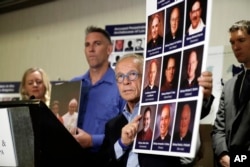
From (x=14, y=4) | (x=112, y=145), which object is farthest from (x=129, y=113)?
(x=14, y=4)

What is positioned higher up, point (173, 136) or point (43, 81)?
point (43, 81)

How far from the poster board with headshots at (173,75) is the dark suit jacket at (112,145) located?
0.13 meters

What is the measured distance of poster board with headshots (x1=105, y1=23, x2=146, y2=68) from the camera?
9.60 feet

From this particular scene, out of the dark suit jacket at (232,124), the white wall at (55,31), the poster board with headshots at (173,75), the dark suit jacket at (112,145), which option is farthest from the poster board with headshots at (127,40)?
the poster board with headshots at (173,75)

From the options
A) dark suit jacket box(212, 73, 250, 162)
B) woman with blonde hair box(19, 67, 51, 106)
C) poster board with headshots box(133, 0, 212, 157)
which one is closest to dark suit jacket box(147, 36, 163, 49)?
poster board with headshots box(133, 0, 212, 157)

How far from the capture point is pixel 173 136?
3.58 ft

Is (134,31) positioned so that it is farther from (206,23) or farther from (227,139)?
(206,23)

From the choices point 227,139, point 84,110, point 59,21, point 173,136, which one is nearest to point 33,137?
point 173,136

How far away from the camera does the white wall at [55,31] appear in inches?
132

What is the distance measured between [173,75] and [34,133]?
1.54 feet

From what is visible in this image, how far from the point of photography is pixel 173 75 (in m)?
1.14

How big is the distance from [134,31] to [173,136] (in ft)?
6.58

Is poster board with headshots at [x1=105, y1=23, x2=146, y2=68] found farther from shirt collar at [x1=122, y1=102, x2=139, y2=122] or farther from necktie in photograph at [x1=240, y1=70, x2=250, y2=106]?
shirt collar at [x1=122, y1=102, x2=139, y2=122]

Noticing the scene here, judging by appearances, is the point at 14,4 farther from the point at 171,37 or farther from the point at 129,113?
the point at 171,37
